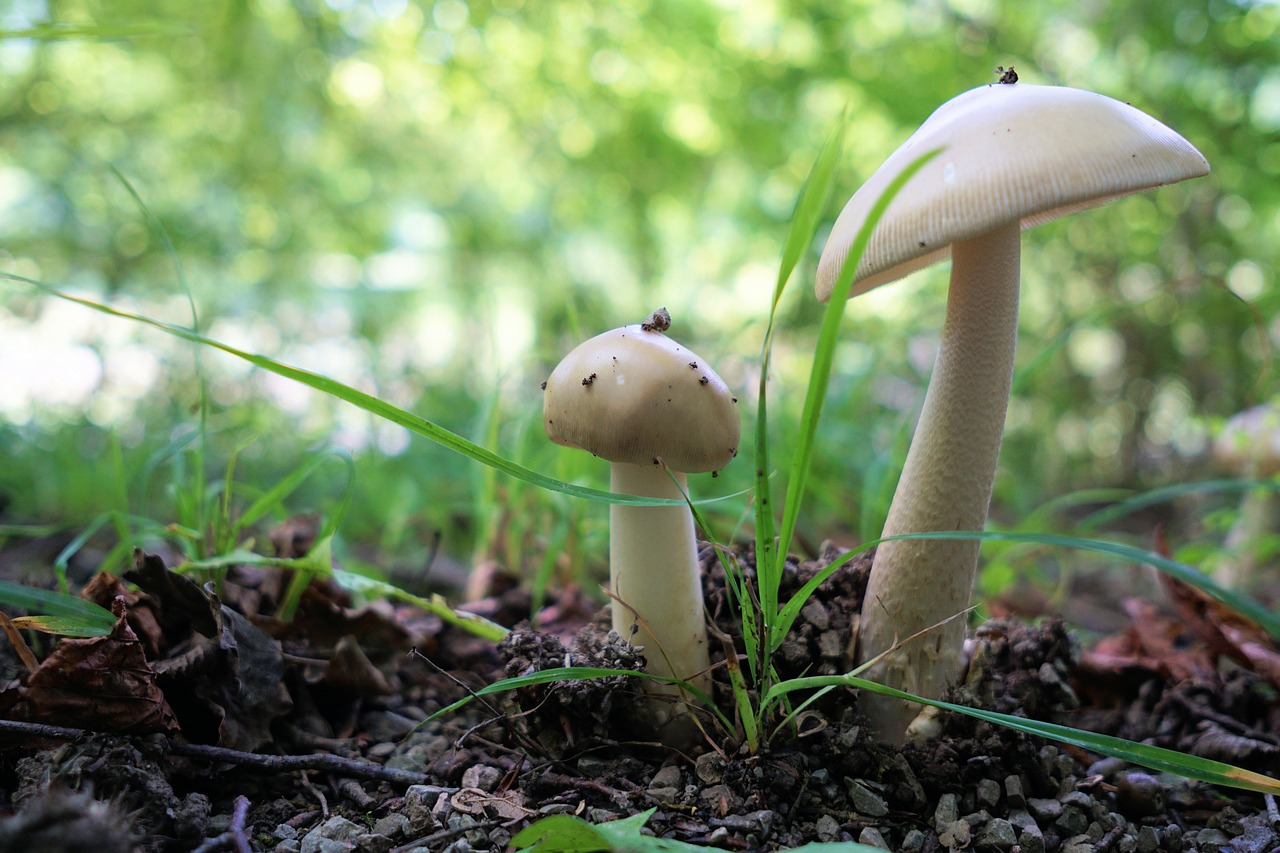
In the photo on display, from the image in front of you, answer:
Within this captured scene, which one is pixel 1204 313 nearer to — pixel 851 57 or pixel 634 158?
pixel 851 57

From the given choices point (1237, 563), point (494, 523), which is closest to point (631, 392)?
point (494, 523)

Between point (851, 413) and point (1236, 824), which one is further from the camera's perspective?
point (851, 413)

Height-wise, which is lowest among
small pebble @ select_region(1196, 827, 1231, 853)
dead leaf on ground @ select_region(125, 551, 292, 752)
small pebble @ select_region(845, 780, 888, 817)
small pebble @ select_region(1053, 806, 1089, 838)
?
small pebble @ select_region(1196, 827, 1231, 853)

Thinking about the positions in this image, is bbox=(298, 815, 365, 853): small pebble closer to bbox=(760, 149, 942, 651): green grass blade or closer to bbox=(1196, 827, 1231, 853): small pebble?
bbox=(760, 149, 942, 651): green grass blade

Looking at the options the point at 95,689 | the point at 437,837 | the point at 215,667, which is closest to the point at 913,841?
the point at 437,837

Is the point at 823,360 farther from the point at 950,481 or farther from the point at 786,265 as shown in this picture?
the point at 950,481

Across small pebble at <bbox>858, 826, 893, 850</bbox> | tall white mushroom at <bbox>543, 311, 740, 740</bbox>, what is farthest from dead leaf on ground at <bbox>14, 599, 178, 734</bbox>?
small pebble at <bbox>858, 826, 893, 850</bbox>

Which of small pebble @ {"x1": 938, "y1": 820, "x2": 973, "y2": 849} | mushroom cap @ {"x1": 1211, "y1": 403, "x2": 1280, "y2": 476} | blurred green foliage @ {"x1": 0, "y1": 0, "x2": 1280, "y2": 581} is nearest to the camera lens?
small pebble @ {"x1": 938, "y1": 820, "x2": 973, "y2": 849}
